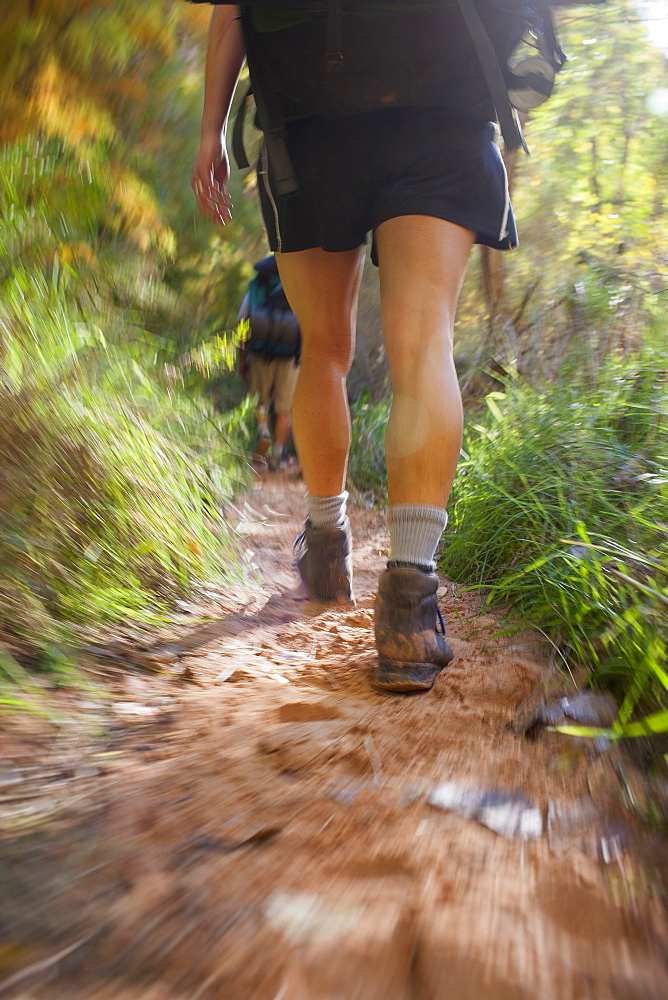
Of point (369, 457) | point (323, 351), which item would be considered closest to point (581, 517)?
point (323, 351)

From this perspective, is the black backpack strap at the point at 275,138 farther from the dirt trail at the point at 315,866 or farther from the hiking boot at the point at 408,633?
the dirt trail at the point at 315,866

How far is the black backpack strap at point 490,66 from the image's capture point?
1274mm

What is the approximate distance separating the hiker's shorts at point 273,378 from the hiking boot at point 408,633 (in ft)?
10.3

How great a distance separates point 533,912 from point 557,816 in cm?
18

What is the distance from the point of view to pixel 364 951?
2.18ft

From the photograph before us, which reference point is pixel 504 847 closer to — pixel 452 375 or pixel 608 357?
pixel 452 375

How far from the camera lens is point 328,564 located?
191 centimetres

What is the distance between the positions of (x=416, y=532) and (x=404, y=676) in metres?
0.28

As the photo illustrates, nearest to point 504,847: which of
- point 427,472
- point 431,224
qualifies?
point 427,472

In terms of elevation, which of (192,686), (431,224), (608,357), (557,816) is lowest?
(608,357)

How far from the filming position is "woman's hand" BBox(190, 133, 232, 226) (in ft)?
5.89

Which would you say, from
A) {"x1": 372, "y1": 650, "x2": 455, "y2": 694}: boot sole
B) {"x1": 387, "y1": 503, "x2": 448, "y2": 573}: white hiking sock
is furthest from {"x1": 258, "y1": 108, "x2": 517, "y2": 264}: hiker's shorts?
{"x1": 372, "y1": 650, "x2": 455, "y2": 694}: boot sole

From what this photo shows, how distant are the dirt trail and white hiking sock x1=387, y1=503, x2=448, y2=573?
10.1 inches

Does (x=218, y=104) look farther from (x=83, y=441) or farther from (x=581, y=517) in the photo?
(x=581, y=517)
